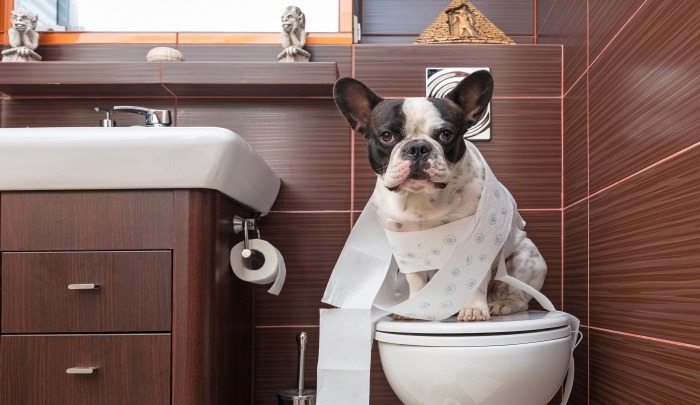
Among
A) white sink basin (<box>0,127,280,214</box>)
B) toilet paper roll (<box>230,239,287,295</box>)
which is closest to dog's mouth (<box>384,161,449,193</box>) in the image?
white sink basin (<box>0,127,280,214</box>)

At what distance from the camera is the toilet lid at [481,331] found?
4.78 feet

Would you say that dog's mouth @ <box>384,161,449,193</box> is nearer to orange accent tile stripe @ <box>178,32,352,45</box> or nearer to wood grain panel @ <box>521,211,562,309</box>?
wood grain panel @ <box>521,211,562,309</box>

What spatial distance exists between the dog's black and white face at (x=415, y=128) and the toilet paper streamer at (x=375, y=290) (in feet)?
0.50

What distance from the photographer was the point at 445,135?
67.9 inches

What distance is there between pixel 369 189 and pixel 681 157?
1190mm

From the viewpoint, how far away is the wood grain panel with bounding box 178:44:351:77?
239 centimetres

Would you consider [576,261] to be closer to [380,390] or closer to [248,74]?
[380,390]

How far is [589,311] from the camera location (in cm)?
195

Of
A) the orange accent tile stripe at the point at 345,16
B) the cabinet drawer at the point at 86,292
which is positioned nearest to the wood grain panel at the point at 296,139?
the orange accent tile stripe at the point at 345,16

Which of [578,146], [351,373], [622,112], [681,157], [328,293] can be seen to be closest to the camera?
[681,157]

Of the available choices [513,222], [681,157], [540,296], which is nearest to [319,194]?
[513,222]

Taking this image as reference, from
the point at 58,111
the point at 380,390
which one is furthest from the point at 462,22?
the point at 58,111

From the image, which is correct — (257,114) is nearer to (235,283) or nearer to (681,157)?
(235,283)

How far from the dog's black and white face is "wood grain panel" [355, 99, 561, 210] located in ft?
1.66
